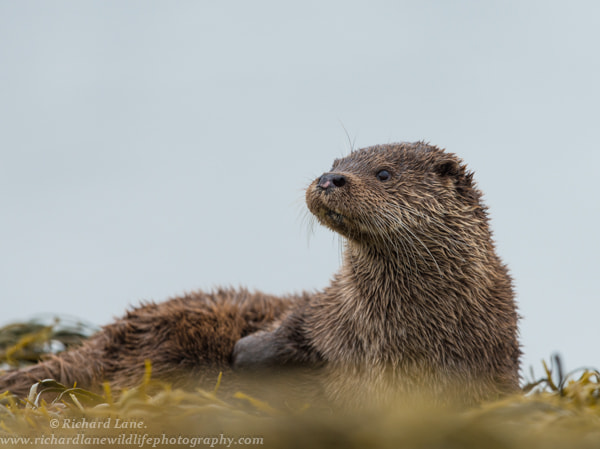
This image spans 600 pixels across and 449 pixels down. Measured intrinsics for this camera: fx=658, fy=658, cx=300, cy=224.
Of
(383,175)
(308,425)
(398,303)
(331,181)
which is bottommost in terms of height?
(308,425)

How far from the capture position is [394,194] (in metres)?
3.71

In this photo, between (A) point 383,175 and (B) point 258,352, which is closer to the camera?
(A) point 383,175

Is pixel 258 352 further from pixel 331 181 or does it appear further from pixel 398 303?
pixel 331 181

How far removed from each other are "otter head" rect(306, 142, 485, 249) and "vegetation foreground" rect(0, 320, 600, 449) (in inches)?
45.3

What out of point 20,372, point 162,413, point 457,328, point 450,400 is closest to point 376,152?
point 457,328

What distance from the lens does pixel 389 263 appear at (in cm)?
Answer: 374

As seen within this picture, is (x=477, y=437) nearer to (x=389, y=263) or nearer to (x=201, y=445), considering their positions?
(x=201, y=445)

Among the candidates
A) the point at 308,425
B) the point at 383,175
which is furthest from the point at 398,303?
the point at 308,425

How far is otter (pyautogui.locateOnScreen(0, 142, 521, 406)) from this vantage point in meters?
3.54

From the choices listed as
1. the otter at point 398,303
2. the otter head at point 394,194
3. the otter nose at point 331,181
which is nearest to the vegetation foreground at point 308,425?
the otter at point 398,303

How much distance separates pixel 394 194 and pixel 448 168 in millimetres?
441

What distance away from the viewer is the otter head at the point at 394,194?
3.54 m

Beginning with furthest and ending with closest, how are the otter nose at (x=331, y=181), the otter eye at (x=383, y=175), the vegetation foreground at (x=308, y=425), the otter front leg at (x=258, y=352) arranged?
the otter front leg at (x=258, y=352), the otter eye at (x=383, y=175), the otter nose at (x=331, y=181), the vegetation foreground at (x=308, y=425)

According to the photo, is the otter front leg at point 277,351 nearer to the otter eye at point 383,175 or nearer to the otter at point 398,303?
the otter at point 398,303
